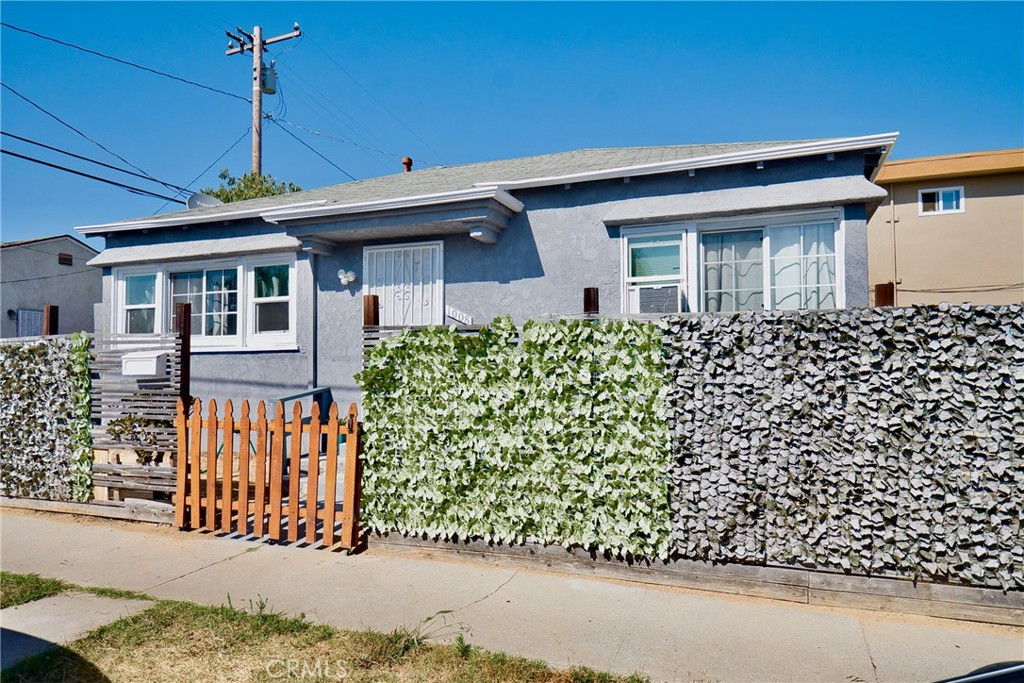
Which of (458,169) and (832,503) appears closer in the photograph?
(832,503)

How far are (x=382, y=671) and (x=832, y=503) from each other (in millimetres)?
3262

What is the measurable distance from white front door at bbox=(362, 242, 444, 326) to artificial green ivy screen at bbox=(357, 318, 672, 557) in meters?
3.99

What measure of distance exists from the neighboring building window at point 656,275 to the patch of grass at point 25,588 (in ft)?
22.4

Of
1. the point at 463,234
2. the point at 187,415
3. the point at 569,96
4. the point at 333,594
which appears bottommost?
the point at 333,594

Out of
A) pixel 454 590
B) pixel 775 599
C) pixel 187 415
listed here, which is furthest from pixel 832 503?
pixel 187 415

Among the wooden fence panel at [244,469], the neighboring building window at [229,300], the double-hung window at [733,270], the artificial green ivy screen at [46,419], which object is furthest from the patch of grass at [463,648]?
the neighboring building window at [229,300]

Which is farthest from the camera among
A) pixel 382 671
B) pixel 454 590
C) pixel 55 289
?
pixel 55 289

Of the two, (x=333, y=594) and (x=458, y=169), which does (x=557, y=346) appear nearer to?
(x=333, y=594)

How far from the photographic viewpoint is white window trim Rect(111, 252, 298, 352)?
10.6 metres

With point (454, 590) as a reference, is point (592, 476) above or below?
above

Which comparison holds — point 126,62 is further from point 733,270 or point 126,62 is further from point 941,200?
point 941,200

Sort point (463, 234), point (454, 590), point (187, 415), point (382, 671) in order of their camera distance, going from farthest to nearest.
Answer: point (463, 234)
point (187, 415)
point (454, 590)
point (382, 671)

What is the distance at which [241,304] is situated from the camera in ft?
36.0

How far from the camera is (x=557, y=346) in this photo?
17.3 feet
